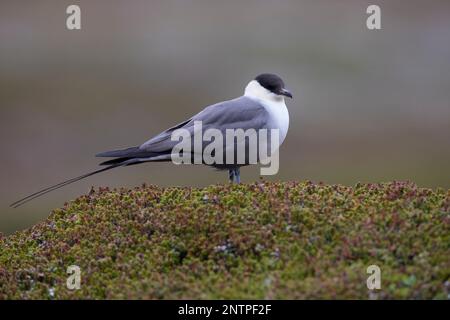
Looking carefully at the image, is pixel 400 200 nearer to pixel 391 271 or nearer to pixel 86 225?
pixel 391 271

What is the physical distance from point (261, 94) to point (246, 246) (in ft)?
12.0

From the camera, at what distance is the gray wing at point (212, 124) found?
33.0 feet

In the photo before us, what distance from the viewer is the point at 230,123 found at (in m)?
10.3

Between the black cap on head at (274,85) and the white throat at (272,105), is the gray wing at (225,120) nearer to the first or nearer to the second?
the white throat at (272,105)

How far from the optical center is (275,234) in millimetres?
7766

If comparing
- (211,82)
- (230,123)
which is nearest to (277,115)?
(230,123)

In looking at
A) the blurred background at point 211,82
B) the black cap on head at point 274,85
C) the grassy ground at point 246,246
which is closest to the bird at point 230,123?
the black cap on head at point 274,85

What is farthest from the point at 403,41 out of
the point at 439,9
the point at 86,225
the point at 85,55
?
the point at 86,225

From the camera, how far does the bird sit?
10.1 meters

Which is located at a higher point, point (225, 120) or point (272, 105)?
point (272, 105)

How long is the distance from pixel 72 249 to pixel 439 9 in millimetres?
26805

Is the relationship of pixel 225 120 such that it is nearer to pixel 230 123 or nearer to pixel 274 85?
pixel 230 123

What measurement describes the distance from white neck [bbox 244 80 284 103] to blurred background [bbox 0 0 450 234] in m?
10.8

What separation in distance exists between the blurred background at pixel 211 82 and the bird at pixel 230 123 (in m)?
11.0
